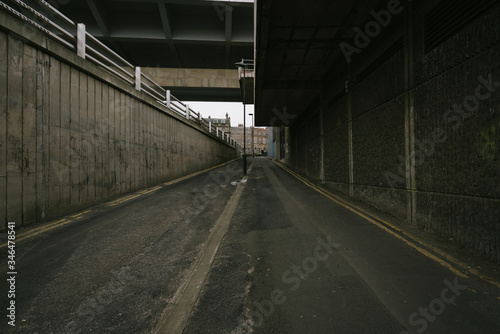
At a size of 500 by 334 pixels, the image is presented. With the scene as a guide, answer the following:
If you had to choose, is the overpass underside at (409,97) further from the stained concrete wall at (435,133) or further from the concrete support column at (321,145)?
the concrete support column at (321,145)

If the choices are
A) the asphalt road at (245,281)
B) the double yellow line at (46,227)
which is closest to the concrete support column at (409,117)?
the asphalt road at (245,281)

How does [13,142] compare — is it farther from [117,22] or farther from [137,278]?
[117,22]

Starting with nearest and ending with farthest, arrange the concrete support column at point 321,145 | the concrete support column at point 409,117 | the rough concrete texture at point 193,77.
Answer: the concrete support column at point 409,117
the concrete support column at point 321,145
the rough concrete texture at point 193,77

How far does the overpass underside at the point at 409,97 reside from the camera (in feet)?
10.9

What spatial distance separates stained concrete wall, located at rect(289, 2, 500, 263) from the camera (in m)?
3.25

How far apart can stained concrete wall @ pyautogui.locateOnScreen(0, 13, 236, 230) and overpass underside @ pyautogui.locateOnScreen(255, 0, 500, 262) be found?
18.3ft

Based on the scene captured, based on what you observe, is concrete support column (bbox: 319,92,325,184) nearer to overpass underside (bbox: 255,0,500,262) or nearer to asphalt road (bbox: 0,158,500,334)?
overpass underside (bbox: 255,0,500,262)

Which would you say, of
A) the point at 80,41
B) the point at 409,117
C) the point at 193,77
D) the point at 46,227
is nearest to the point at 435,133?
the point at 409,117

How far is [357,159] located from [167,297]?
7046 millimetres

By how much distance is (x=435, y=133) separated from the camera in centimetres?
415

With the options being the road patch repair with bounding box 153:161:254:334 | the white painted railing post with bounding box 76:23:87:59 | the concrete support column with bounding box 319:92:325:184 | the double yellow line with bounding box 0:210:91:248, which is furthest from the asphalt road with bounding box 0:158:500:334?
the concrete support column with bounding box 319:92:325:184

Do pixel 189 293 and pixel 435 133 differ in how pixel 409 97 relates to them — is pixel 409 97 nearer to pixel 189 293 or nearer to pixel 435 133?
pixel 435 133

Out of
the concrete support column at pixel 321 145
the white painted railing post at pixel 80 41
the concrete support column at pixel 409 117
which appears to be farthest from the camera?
the concrete support column at pixel 321 145

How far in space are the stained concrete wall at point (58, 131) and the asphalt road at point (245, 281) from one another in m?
1.36
